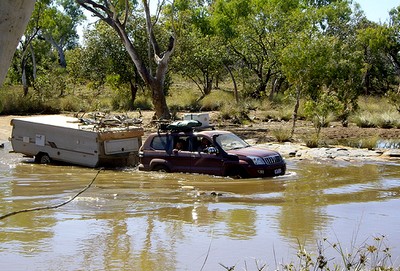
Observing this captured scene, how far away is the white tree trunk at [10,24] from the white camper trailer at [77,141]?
1516cm

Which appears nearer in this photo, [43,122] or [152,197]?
[152,197]

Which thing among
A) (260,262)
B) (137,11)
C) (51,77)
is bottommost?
(260,262)

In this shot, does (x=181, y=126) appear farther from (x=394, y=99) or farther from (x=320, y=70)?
(x=394, y=99)

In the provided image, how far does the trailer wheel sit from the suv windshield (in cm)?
585

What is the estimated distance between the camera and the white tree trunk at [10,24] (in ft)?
8.84

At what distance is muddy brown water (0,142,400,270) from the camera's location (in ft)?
28.7

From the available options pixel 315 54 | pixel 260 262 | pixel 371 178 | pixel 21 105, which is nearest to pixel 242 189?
pixel 371 178

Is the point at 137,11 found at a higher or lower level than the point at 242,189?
higher

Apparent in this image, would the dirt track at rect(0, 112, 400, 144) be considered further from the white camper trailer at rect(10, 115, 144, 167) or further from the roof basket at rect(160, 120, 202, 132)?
the roof basket at rect(160, 120, 202, 132)

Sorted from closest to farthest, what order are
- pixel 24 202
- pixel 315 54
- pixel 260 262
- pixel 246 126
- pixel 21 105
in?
pixel 260 262, pixel 24 202, pixel 315 54, pixel 246 126, pixel 21 105

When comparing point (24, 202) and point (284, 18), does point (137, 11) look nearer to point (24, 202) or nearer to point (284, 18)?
point (284, 18)

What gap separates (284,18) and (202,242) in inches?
1337

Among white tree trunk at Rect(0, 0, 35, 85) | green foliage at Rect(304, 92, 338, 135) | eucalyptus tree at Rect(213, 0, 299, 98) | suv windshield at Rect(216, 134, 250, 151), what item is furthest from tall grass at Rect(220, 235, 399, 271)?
eucalyptus tree at Rect(213, 0, 299, 98)

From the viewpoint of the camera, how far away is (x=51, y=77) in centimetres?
4081
